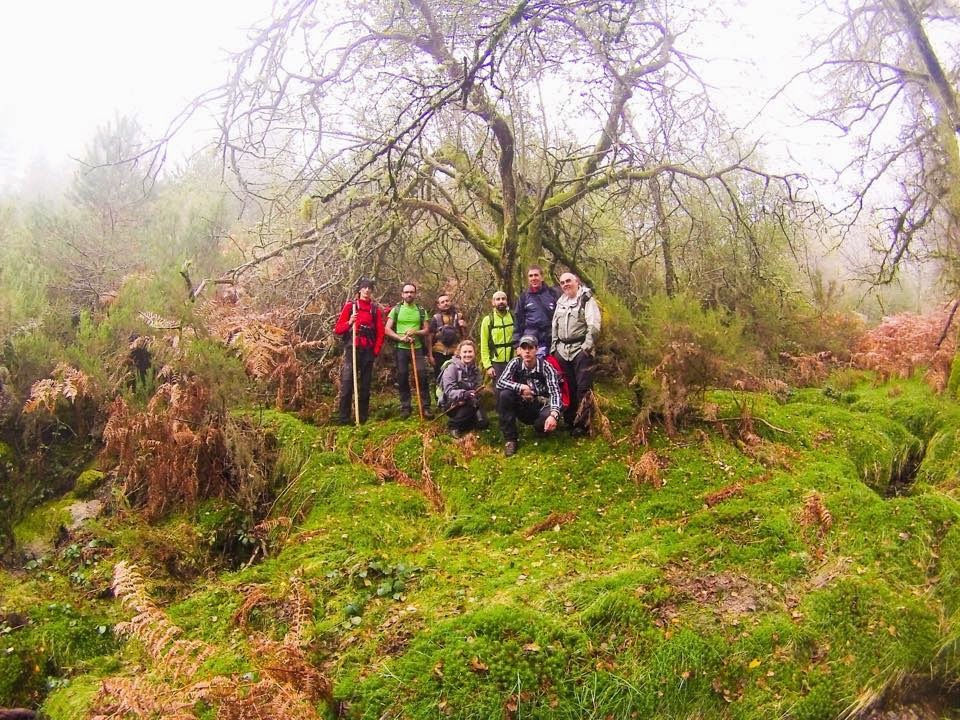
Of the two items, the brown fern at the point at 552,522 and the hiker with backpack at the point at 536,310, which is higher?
the hiker with backpack at the point at 536,310

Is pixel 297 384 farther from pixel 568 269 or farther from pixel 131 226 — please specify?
pixel 131 226

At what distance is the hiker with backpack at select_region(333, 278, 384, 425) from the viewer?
24.3ft

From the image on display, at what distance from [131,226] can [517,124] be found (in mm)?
8839

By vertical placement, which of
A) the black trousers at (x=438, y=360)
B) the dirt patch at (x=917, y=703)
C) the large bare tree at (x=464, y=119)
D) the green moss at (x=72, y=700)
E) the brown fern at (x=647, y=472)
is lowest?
the dirt patch at (x=917, y=703)

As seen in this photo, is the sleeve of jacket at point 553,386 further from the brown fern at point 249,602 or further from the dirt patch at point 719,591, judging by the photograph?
the brown fern at point 249,602

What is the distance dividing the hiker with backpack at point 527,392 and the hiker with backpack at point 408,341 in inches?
58.6

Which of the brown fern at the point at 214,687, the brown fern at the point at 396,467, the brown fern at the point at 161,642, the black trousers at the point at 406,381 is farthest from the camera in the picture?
the black trousers at the point at 406,381

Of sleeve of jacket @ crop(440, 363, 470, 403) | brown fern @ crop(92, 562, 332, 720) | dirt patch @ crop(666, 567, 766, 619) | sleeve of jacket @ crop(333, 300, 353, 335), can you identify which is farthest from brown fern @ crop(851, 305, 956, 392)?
brown fern @ crop(92, 562, 332, 720)

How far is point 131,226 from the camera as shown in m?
12.7

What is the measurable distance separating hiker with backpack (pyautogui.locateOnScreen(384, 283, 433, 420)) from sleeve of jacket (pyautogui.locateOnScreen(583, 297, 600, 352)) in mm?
2313

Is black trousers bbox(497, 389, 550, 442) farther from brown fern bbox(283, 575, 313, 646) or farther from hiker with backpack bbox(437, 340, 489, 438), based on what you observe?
brown fern bbox(283, 575, 313, 646)

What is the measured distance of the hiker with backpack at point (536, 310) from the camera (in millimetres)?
6820


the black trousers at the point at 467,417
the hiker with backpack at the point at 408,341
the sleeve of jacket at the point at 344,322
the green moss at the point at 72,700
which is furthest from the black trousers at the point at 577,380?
the green moss at the point at 72,700

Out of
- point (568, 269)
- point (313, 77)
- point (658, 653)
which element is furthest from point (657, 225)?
point (658, 653)
